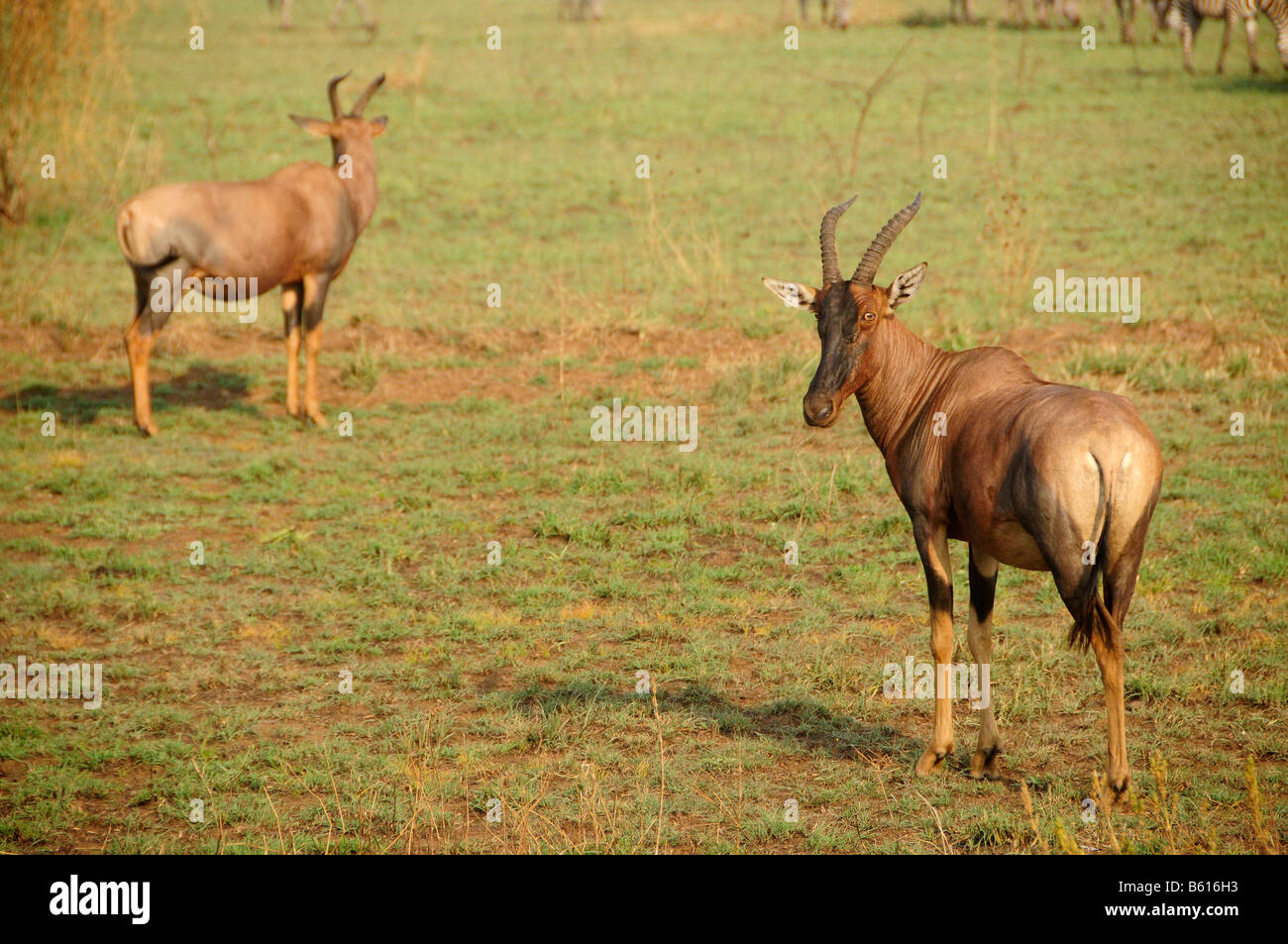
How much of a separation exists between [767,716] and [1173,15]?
27327 mm

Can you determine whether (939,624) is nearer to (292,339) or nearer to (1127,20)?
(292,339)

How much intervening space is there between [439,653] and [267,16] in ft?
107

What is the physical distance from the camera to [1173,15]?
29422 mm

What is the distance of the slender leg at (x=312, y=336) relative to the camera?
11602mm

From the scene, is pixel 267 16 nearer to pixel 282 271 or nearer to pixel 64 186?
pixel 64 186

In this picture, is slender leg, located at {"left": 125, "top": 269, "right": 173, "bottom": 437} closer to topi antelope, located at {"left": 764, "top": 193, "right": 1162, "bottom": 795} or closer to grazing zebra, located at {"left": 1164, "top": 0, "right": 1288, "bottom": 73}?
topi antelope, located at {"left": 764, "top": 193, "right": 1162, "bottom": 795}

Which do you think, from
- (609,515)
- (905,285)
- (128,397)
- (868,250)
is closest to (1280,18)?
(609,515)

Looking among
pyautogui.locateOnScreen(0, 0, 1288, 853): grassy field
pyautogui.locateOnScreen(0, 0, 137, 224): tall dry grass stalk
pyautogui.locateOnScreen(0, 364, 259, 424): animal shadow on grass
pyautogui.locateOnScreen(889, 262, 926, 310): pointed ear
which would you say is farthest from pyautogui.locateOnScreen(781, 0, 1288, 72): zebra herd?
pyautogui.locateOnScreen(889, 262, 926, 310): pointed ear

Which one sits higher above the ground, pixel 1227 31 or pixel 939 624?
pixel 1227 31

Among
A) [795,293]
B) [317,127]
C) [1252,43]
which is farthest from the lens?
[1252,43]

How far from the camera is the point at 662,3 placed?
3900 centimetres

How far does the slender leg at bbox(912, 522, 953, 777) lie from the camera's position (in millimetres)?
6030

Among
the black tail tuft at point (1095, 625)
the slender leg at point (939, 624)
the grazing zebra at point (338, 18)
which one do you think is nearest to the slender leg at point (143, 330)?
the slender leg at point (939, 624)

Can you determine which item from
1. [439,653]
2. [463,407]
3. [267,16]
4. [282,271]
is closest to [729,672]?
[439,653]
